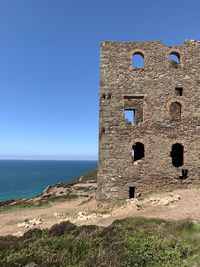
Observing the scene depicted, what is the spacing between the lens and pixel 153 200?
72.3 feet

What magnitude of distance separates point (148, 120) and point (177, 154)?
4179 millimetres

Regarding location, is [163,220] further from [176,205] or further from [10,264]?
[10,264]

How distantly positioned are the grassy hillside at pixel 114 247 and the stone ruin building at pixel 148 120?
7596 mm

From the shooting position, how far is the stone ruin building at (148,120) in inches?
954

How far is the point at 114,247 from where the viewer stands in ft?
41.9

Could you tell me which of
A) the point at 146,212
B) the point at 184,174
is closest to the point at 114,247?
the point at 146,212

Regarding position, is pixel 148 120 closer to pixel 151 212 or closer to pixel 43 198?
pixel 151 212

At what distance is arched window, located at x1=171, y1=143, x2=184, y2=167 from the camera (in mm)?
25938

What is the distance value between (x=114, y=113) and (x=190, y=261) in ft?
47.7

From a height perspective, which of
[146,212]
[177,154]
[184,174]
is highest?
[177,154]

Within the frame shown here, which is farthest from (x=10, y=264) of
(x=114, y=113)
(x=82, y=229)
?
(x=114, y=113)

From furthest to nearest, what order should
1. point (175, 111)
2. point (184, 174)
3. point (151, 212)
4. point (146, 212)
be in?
point (175, 111) < point (184, 174) < point (146, 212) < point (151, 212)

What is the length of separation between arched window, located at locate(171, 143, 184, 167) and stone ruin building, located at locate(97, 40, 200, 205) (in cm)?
128

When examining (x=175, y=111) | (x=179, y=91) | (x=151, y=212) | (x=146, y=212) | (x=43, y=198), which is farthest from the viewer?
(x=43, y=198)
